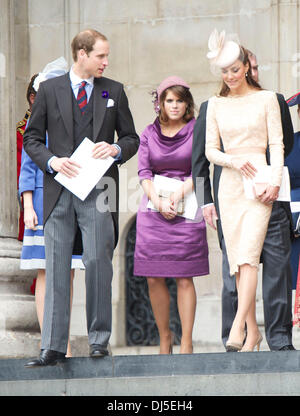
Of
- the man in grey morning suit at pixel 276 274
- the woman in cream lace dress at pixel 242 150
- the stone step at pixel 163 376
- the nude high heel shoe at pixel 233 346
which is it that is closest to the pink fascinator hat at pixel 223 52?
the woman in cream lace dress at pixel 242 150

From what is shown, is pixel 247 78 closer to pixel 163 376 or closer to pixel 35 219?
pixel 35 219

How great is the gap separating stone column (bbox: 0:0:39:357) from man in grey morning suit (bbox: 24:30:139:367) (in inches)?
68.1

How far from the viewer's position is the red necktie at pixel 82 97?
7.67 meters

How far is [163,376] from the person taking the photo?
22.8ft

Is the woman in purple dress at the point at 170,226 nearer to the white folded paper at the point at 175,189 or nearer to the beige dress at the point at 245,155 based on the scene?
the white folded paper at the point at 175,189

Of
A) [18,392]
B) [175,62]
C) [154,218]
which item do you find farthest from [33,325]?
[175,62]

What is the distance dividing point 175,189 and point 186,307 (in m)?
0.79

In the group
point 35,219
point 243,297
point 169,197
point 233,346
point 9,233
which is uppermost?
point 169,197

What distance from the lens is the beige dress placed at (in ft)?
25.0

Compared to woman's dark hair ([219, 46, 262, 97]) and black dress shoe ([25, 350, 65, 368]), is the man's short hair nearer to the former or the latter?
woman's dark hair ([219, 46, 262, 97])

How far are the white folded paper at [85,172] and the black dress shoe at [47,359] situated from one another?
0.91m

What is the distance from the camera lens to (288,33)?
34.9ft

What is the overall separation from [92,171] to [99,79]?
587 millimetres

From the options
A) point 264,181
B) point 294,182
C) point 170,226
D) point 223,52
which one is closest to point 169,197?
point 170,226
